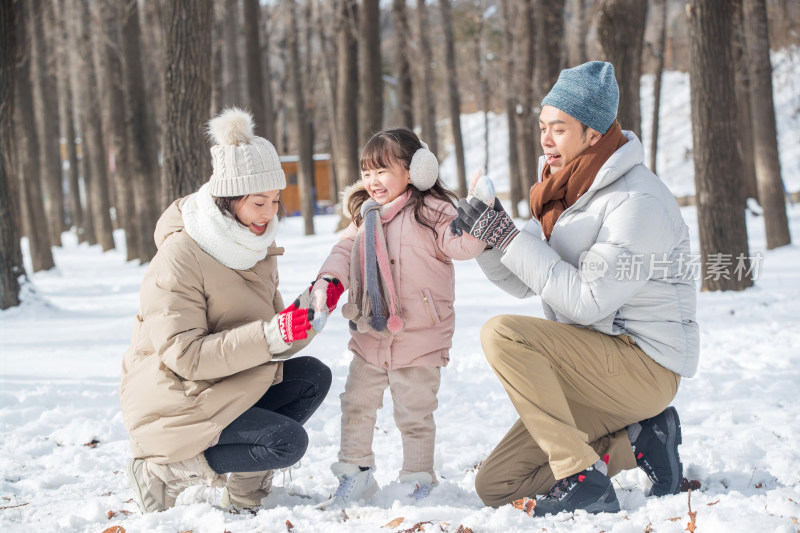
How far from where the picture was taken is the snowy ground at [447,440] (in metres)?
2.67

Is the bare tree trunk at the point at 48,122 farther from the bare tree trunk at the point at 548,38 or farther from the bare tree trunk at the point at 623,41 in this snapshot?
the bare tree trunk at the point at 623,41

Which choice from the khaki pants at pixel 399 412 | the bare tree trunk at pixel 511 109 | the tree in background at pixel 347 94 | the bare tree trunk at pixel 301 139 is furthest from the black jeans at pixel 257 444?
the bare tree trunk at pixel 511 109

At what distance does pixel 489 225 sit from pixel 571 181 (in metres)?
0.40

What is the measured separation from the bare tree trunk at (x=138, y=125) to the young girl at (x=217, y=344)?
36.4 feet

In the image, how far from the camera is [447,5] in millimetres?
18859

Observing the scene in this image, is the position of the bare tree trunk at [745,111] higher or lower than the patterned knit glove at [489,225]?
higher

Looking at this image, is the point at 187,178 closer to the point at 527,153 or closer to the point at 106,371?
the point at 106,371

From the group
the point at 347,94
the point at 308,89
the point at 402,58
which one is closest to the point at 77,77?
the point at 308,89

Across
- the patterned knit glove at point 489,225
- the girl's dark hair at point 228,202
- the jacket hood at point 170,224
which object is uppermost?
the girl's dark hair at point 228,202

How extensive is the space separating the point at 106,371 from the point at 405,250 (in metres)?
3.37

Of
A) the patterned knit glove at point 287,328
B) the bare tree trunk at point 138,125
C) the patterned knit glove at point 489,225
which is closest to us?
the patterned knit glove at point 287,328

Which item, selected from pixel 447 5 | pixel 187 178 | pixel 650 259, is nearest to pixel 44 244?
pixel 187 178

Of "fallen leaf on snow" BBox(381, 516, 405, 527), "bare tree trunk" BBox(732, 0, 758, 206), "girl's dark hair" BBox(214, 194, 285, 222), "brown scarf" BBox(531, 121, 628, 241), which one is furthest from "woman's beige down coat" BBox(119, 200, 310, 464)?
"bare tree trunk" BBox(732, 0, 758, 206)

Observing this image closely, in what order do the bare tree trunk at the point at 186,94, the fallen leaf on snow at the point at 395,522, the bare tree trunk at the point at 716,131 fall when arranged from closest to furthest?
the fallen leaf on snow at the point at 395,522 < the bare tree trunk at the point at 186,94 < the bare tree trunk at the point at 716,131
